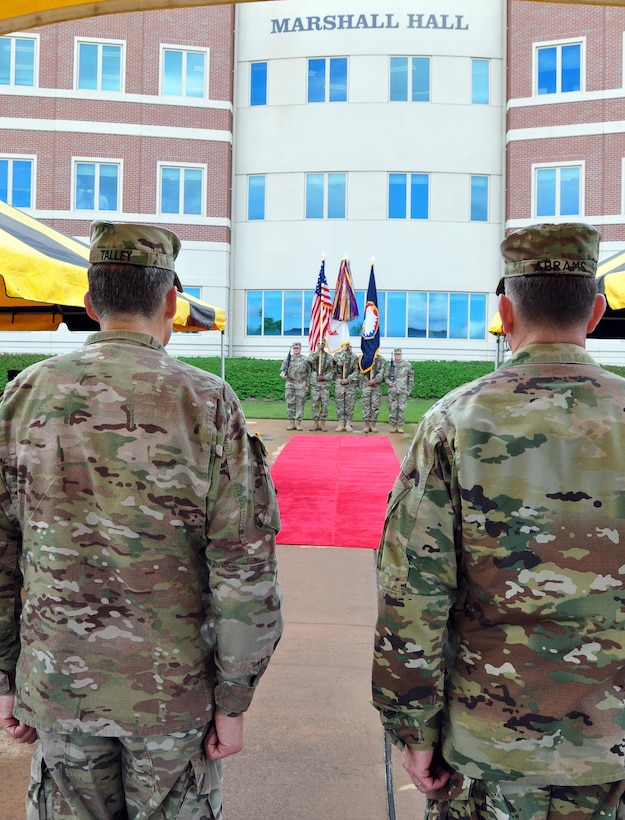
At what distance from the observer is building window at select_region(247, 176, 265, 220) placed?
23.4 m

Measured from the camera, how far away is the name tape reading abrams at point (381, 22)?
2259cm

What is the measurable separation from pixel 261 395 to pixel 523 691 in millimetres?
20710

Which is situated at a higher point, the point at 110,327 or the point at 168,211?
the point at 168,211

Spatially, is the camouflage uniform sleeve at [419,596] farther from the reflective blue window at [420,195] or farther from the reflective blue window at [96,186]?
the reflective blue window at [96,186]

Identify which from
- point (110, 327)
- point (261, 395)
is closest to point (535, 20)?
point (261, 395)

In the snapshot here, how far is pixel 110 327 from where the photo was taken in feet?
6.07

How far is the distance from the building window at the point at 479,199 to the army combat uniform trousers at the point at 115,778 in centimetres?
2281

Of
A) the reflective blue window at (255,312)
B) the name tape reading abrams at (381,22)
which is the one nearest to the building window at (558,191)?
the name tape reading abrams at (381,22)

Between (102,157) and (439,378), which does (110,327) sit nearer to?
(439,378)

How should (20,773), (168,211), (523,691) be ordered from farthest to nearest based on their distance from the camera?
(168,211)
(20,773)
(523,691)

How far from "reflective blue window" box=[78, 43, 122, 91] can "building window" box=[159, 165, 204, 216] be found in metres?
3.19

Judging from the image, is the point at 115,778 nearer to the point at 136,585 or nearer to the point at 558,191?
the point at 136,585

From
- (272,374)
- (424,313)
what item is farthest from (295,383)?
(424,313)

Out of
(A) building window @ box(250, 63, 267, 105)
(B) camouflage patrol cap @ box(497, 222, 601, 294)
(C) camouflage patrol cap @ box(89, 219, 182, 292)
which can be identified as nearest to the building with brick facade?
(A) building window @ box(250, 63, 267, 105)
